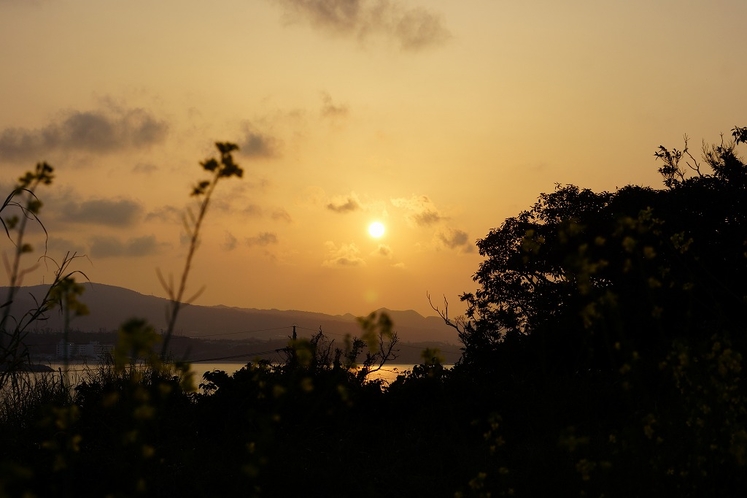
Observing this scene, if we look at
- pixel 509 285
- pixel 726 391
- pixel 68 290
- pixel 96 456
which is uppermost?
pixel 509 285

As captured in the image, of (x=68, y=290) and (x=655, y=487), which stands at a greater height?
(x=68, y=290)

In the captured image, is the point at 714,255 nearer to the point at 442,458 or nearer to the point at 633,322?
the point at 633,322

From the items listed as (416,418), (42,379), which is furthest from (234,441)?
(42,379)

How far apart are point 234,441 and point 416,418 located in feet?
7.85

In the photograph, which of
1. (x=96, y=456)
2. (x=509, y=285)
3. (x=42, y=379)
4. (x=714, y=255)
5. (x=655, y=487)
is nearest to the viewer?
(x=655, y=487)

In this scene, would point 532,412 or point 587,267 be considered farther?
point 532,412

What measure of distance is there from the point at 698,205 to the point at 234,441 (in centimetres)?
1346

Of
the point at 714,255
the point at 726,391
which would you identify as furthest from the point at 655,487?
the point at 714,255

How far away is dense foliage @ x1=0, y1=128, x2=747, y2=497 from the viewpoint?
13.6 ft

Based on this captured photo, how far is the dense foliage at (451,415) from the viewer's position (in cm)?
414

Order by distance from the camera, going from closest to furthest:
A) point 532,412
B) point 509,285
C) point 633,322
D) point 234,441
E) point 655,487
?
point 655,487, point 234,441, point 532,412, point 633,322, point 509,285

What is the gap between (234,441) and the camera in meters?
8.52

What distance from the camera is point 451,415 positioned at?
7.35 m

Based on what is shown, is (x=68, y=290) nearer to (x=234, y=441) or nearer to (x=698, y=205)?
(x=234, y=441)
